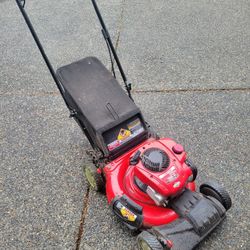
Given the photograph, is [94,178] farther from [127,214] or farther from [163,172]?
[163,172]

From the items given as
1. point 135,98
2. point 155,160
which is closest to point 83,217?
point 155,160

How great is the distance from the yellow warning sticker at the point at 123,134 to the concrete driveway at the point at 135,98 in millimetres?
539

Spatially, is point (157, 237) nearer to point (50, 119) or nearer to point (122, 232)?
point (122, 232)

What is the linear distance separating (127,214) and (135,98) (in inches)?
63.6

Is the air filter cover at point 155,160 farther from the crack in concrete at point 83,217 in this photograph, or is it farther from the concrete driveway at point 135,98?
the crack in concrete at point 83,217

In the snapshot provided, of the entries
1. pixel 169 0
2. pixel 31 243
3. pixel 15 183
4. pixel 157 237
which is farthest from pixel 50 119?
pixel 169 0

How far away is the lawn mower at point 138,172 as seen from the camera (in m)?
2.09

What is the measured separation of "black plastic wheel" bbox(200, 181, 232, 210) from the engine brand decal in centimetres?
53

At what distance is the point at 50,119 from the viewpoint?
135 inches

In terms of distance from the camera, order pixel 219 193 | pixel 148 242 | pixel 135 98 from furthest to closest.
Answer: pixel 135 98
pixel 219 193
pixel 148 242

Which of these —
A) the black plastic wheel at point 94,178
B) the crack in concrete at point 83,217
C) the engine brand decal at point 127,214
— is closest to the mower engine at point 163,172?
the engine brand decal at point 127,214

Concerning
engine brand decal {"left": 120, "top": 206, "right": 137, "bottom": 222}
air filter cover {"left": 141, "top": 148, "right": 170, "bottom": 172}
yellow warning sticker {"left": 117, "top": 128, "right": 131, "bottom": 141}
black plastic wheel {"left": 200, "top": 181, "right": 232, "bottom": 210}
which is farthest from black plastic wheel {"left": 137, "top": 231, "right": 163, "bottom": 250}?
yellow warning sticker {"left": 117, "top": 128, "right": 131, "bottom": 141}

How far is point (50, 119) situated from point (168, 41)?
1.80 meters

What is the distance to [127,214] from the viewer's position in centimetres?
216
